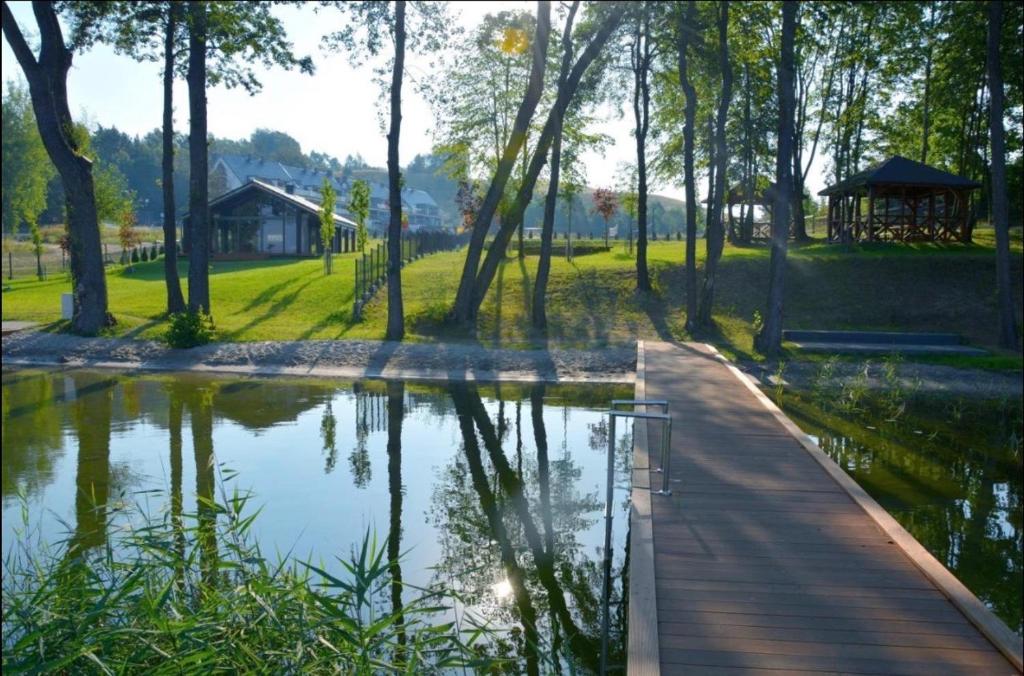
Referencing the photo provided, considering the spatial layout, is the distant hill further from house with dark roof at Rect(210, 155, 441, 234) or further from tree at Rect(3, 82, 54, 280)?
tree at Rect(3, 82, 54, 280)

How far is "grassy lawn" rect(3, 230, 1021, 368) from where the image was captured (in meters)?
22.5

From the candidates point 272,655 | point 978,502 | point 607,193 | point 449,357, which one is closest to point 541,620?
point 272,655

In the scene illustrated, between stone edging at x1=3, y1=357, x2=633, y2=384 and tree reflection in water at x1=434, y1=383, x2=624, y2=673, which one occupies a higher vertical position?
stone edging at x1=3, y1=357, x2=633, y2=384

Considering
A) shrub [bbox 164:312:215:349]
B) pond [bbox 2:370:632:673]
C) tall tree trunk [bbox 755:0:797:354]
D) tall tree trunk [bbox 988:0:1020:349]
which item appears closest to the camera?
pond [bbox 2:370:632:673]

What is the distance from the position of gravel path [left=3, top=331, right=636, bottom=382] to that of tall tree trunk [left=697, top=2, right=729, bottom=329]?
149 inches

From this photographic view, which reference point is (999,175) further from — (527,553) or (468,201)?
(468,201)

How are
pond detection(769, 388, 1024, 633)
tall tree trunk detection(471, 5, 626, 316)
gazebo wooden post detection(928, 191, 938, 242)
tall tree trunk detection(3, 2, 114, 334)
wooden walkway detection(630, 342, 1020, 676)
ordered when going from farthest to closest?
gazebo wooden post detection(928, 191, 938, 242) < tall tree trunk detection(471, 5, 626, 316) < tall tree trunk detection(3, 2, 114, 334) < pond detection(769, 388, 1024, 633) < wooden walkway detection(630, 342, 1020, 676)

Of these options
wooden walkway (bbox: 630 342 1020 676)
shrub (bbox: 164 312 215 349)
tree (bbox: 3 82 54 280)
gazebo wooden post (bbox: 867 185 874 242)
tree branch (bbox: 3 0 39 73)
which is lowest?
wooden walkway (bbox: 630 342 1020 676)

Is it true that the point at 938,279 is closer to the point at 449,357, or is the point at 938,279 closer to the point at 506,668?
the point at 449,357

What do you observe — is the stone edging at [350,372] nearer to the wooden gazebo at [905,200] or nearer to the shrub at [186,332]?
the shrub at [186,332]

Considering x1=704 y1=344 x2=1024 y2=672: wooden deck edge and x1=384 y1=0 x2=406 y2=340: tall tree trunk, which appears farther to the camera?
x1=384 y1=0 x2=406 y2=340: tall tree trunk

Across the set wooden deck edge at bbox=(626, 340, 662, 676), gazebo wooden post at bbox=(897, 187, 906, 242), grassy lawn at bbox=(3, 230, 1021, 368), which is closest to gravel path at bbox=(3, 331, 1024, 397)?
grassy lawn at bbox=(3, 230, 1021, 368)

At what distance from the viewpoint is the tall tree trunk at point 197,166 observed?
21541mm

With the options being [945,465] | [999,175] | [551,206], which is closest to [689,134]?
[551,206]
